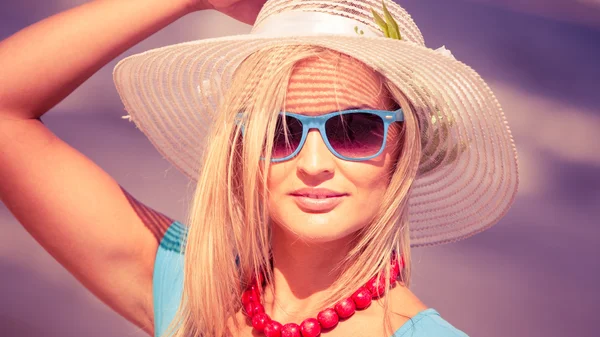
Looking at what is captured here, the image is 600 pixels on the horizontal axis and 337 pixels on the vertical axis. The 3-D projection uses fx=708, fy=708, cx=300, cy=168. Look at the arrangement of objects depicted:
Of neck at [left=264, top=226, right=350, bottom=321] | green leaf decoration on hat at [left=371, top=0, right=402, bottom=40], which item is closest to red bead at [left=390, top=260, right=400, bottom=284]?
neck at [left=264, top=226, right=350, bottom=321]

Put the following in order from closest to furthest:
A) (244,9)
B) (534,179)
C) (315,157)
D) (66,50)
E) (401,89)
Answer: (315,157), (401,89), (66,50), (244,9), (534,179)

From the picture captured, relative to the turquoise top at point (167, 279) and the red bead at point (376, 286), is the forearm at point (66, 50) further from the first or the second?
the red bead at point (376, 286)

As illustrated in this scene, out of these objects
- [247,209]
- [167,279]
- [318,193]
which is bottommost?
[167,279]

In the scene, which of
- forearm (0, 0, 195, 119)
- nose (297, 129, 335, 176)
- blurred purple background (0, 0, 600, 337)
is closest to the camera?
nose (297, 129, 335, 176)

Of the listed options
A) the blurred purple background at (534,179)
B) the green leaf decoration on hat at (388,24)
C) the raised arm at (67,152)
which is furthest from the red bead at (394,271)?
the blurred purple background at (534,179)

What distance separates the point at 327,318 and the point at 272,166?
374mm

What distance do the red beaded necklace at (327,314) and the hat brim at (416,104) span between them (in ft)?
0.84

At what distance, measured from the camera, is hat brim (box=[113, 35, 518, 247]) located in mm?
1598

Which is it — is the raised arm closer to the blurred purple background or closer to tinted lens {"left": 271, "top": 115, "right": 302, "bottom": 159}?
tinted lens {"left": 271, "top": 115, "right": 302, "bottom": 159}

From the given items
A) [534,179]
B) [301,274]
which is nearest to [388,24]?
[301,274]

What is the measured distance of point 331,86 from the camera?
1562mm

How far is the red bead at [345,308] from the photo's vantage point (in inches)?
64.8

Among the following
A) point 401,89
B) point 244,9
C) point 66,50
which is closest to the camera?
point 401,89

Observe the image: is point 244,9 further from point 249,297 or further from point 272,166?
point 249,297
